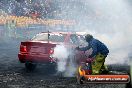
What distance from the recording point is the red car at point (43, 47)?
42.2 feet

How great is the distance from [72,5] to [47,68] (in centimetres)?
2912

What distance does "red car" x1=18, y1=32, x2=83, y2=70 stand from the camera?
12867 millimetres

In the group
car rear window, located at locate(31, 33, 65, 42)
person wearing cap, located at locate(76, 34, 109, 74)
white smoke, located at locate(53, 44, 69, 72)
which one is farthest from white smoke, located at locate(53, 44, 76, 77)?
person wearing cap, located at locate(76, 34, 109, 74)

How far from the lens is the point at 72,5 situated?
142 ft

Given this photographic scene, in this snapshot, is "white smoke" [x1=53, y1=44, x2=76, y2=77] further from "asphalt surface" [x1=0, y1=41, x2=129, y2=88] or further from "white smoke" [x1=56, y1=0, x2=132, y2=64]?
"white smoke" [x1=56, y1=0, x2=132, y2=64]

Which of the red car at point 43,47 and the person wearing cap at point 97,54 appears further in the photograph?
the red car at point 43,47

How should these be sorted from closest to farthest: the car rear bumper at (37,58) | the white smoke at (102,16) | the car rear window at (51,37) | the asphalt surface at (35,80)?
1. the asphalt surface at (35,80)
2. the car rear bumper at (37,58)
3. the car rear window at (51,37)
4. the white smoke at (102,16)

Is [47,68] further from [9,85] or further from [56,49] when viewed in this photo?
[9,85]

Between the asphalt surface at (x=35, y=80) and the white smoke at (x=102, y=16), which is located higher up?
the white smoke at (x=102, y=16)

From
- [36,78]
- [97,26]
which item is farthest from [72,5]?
[36,78]

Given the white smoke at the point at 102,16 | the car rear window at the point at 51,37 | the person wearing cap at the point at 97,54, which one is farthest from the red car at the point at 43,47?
the white smoke at the point at 102,16

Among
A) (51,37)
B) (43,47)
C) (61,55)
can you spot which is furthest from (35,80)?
(51,37)

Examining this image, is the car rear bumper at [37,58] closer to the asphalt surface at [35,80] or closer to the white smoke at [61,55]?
the white smoke at [61,55]

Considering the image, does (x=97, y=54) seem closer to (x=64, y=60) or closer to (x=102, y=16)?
(x=64, y=60)
